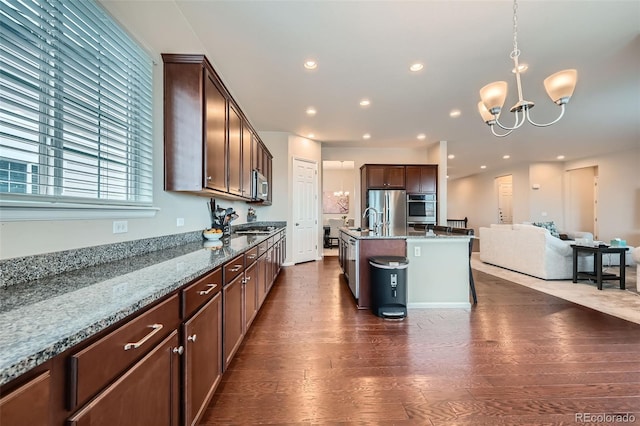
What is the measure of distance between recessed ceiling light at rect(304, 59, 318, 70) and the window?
1.71 metres

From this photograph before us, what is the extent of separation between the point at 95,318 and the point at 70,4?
1682 millimetres

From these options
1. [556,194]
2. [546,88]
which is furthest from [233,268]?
[556,194]

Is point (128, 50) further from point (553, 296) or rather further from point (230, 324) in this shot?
point (553, 296)

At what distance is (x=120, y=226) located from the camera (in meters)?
1.67

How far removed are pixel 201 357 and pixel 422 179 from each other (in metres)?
6.25

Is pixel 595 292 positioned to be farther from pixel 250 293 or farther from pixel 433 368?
pixel 250 293

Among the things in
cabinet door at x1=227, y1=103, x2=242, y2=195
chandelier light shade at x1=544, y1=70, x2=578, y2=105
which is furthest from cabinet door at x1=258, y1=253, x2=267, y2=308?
chandelier light shade at x1=544, y1=70, x2=578, y2=105

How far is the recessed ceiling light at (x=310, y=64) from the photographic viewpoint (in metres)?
3.11

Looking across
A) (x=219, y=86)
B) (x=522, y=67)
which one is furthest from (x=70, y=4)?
(x=522, y=67)

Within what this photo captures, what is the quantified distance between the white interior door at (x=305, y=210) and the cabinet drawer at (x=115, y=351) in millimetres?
4946

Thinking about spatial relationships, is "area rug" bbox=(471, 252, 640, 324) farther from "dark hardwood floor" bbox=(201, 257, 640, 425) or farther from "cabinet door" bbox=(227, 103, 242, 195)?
"cabinet door" bbox=(227, 103, 242, 195)

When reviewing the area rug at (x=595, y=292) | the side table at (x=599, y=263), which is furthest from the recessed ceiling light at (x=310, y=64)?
the side table at (x=599, y=263)

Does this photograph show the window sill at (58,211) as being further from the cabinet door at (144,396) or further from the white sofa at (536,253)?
the white sofa at (536,253)

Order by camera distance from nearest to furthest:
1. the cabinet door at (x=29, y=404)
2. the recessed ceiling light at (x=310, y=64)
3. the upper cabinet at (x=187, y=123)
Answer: the cabinet door at (x=29, y=404), the upper cabinet at (x=187, y=123), the recessed ceiling light at (x=310, y=64)
